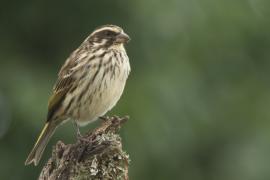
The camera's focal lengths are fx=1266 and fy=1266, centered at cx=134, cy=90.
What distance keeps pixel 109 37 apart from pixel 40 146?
1348 millimetres

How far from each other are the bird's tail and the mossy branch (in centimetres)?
199

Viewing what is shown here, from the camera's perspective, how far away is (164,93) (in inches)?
645

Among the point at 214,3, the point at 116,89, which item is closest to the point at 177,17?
the point at 214,3

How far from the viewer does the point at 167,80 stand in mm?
16516

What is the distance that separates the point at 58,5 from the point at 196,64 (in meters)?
2.59

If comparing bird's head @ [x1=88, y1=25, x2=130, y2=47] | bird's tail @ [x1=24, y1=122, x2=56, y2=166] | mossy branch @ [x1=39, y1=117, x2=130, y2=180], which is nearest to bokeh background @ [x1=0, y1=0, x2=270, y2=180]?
bird's tail @ [x1=24, y1=122, x2=56, y2=166]

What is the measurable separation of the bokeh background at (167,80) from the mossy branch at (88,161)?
13.6 feet

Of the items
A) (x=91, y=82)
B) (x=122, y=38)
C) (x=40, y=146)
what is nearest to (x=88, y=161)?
(x=91, y=82)

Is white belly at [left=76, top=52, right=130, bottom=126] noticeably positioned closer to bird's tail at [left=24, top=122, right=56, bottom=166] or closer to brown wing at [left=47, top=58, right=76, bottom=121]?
→ brown wing at [left=47, top=58, right=76, bottom=121]

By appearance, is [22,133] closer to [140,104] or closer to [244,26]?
[140,104]

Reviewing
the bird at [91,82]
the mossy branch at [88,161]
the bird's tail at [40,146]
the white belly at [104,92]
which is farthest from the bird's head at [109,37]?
the mossy branch at [88,161]

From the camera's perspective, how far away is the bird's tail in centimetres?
1318

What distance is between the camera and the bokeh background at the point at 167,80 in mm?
16250

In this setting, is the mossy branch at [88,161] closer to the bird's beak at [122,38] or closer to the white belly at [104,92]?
the white belly at [104,92]
